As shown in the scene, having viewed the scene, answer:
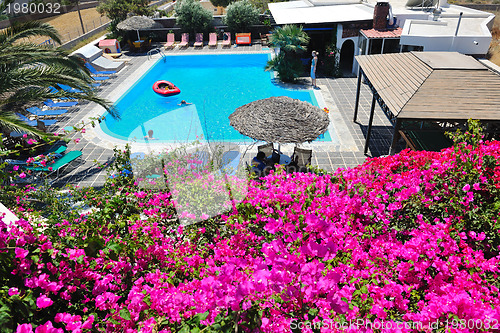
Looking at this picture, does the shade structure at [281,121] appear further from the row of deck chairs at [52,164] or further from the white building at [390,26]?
the white building at [390,26]

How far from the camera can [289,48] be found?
19016 mm

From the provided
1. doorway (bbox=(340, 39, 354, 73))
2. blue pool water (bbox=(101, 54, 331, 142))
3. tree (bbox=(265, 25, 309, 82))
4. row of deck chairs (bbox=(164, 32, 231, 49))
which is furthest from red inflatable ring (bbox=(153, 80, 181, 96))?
doorway (bbox=(340, 39, 354, 73))

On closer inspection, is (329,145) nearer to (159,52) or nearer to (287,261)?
(287,261)

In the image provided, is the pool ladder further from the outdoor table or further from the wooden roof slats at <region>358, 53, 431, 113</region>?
the outdoor table

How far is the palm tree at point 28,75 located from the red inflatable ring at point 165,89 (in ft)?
24.0

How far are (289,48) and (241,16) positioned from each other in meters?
10.5

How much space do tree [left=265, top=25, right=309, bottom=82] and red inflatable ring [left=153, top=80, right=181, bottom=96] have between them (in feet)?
20.6

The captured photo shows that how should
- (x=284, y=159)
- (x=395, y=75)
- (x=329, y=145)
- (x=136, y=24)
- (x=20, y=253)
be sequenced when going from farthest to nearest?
(x=136, y=24)
(x=329, y=145)
(x=284, y=159)
(x=395, y=75)
(x=20, y=253)

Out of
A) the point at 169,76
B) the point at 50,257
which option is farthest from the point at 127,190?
the point at 169,76

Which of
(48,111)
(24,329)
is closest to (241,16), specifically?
(48,111)

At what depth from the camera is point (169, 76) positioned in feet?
73.1

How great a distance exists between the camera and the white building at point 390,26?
1577 cm

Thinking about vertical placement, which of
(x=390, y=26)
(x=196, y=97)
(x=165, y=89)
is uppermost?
(x=390, y=26)

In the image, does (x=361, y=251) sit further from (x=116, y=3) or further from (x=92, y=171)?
(x=116, y=3)
